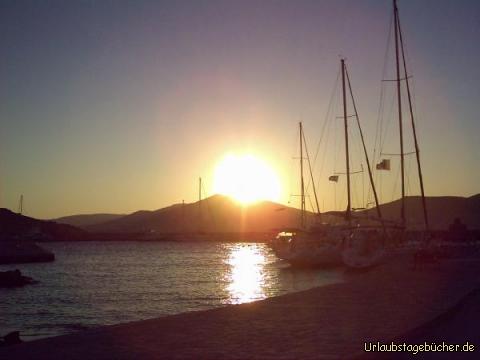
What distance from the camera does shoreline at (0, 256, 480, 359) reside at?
8.88 metres

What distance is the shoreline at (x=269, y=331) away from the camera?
8.88 meters

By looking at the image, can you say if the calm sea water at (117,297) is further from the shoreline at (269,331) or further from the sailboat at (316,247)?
the shoreline at (269,331)

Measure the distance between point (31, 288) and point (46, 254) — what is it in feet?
157

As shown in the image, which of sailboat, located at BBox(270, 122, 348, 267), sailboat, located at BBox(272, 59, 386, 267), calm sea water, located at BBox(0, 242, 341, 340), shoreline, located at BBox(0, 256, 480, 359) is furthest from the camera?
sailboat, located at BBox(270, 122, 348, 267)

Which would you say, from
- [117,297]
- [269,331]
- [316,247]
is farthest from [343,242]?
[269,331]

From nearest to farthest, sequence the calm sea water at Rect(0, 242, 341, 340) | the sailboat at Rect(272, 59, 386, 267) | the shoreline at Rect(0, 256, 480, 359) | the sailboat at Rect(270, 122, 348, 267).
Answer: the shoreline at Rect(0, 256, 480, 359) < the calm sea water at Rect(0, 242, 341, 340) < the sailboat at Rect(272, 59, 386, 267) < the sailboat at Rect(270, 122, 348, 267)

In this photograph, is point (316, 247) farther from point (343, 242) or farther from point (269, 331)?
point (269, 331)

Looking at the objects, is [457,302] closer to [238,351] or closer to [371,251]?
[238,351]

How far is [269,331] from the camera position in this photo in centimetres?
1067

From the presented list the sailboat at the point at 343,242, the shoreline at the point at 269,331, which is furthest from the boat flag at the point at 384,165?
the shoreline at the point at 269,331

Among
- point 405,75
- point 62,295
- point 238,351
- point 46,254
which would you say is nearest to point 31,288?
point 62,295

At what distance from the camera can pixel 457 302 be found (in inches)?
540

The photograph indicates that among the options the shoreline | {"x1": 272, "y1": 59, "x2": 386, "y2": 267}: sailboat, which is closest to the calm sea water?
{"x1": 272, "y1": 59, "x2": 386, "y2": 267}: sailboat

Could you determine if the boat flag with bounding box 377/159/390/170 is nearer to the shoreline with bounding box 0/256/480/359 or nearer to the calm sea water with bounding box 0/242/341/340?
the calm sea water with bounding box 0/242/341/340
